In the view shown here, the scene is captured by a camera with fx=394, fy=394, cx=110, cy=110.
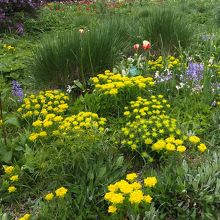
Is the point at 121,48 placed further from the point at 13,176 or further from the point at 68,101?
the point at 13,176

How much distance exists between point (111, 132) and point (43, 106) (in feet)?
2.24

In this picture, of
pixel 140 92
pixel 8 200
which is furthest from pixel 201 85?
pixel 8 200

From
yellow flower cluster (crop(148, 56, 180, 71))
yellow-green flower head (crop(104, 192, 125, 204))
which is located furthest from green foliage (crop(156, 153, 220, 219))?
yellow flower cluster (crop(148, 56, 180, 71))

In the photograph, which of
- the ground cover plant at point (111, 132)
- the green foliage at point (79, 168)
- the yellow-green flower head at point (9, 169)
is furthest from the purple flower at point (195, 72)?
the yellow-green flower head at point (9, 169)

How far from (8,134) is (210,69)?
2.24 metres

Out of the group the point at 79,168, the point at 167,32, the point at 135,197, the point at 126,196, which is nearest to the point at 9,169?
the point at 79,168

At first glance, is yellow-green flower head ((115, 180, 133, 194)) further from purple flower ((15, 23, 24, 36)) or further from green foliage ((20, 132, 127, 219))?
purple flower ((15, 23, 24, 36))

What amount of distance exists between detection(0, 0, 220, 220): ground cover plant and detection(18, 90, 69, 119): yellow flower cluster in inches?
0.6

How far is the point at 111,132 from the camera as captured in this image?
349 centimetres

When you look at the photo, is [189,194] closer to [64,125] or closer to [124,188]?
[124,188]

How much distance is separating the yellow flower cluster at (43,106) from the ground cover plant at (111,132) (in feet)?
0.05

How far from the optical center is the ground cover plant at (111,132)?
2.57m

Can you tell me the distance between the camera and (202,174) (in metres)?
2.65

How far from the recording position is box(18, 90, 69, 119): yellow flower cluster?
355 cm
